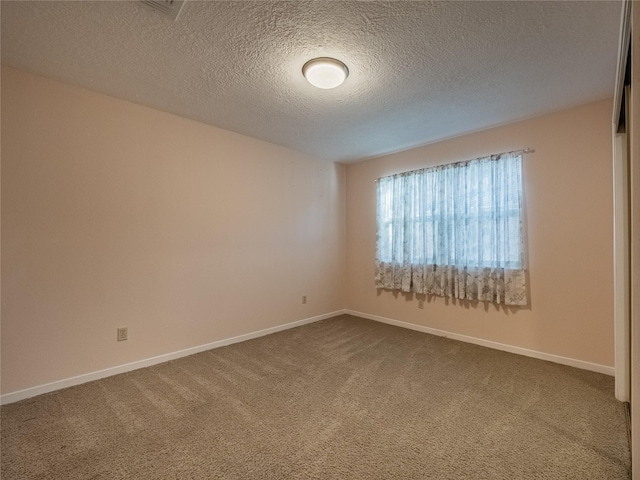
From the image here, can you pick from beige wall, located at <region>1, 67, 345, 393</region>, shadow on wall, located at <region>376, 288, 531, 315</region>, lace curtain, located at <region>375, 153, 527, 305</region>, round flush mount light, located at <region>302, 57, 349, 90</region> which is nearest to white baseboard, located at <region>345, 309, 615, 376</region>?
shadow on wall, located at <region>376, 288, 531, 315</region>

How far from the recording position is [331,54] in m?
2.00

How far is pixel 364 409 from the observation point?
203cm

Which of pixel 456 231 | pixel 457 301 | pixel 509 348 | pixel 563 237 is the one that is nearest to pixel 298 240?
pixel 456 231

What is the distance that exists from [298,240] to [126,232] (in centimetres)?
208

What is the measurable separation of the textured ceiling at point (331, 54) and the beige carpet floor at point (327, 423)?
2472 mm

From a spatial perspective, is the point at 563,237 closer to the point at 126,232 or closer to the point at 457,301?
the point at 457,301

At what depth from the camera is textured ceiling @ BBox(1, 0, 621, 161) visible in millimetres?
1654

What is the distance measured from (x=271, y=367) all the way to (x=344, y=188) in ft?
10.0

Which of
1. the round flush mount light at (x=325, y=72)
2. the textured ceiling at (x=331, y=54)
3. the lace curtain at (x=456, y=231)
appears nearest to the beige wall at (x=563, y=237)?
the lace curtain at (x=456, y=231)

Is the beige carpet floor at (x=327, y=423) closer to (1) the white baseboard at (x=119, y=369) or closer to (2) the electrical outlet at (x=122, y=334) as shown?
(1) the white baseboard at (x=119, y=369)

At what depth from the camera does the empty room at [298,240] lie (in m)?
1.63

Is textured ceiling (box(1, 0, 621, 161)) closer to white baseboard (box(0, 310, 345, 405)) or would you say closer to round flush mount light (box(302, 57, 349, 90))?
round flush mount light (box(302, 57, 349, 90))

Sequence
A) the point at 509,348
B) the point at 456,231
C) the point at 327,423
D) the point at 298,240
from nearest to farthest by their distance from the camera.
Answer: the point at 327,423, the point at 509,348, the point at 456,231, the point at 298,240

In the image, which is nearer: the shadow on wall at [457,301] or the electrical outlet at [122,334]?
the electrical outlet at [122,334]
